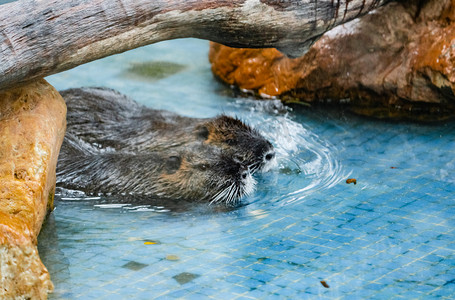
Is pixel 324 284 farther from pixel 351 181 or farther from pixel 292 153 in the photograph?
pixel 292 153

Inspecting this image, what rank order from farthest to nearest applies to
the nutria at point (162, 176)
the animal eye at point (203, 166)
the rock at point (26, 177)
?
1. the animal eye at point (203, 166)
2. the nutria at point (162, 176)
3. the rock at point (26, 177)

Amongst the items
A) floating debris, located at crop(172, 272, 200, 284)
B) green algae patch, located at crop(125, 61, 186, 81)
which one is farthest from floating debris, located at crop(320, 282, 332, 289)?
green algae patch, located at crop(125, 61, 186, 81)

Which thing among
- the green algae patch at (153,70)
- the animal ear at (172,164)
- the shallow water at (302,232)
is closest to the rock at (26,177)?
the shallow water at (302,232)

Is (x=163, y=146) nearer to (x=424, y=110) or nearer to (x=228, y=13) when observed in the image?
(x=228, y=13)

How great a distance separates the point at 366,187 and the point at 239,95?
2868mm

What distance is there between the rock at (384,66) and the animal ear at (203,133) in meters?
1.86

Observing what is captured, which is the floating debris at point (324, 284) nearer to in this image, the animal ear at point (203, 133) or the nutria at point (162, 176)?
the nutria at point (162, 176)

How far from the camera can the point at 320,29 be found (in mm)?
4828

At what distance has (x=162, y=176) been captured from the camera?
5.21 metres

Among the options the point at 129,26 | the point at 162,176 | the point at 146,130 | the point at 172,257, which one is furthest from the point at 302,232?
the point at 146,130

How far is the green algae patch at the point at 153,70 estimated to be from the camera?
8.36m

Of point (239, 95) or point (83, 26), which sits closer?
point (83, 26)

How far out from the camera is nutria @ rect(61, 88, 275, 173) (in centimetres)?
541

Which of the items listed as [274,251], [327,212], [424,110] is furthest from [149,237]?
[424,110]
